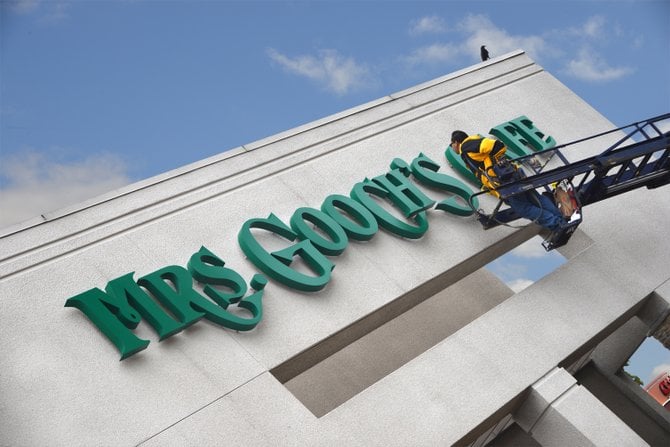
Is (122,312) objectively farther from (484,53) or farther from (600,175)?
(484,53)

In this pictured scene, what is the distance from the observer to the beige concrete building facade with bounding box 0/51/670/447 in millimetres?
12297

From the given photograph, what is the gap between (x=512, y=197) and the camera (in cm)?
1619

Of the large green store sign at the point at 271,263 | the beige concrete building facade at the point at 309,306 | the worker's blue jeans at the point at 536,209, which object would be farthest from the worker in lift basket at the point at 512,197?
the large green store sign at the point at 271,263

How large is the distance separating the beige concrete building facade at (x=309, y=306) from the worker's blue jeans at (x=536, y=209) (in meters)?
1.10

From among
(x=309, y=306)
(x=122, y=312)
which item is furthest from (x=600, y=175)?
(x=122, y=312)

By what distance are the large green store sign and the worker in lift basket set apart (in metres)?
1.23

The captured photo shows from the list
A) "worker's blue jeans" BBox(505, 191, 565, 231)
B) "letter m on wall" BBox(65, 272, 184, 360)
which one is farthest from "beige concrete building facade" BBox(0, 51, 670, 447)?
"worker's blue jeans" BBox(505, 191, 565, 231)

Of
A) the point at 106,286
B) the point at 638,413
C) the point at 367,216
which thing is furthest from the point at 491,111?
the point at 106,286

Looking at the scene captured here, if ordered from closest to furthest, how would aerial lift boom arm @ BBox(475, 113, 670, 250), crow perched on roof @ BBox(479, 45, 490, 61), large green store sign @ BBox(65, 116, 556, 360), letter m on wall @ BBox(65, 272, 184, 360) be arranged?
letter m on wall @ BBox(65, 272, 184, 360) < large green store sign @ BBox(65, 116, 556, 360) < aerial lift boom arm @ BBox(475, 113, 670, 250) < crow perched on roof @ BBox(479, 45, 490, 61)

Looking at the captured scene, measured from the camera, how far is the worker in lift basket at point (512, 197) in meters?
16.0

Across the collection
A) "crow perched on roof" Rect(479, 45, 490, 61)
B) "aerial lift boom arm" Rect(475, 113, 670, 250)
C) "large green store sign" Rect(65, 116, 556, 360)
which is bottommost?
"aerial lift boom arm" Rect(475, 113, 670, 250)

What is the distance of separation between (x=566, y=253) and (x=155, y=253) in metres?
8.85

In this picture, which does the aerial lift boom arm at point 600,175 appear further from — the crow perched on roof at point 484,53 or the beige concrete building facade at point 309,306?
the crow perched on roof at point 484,53

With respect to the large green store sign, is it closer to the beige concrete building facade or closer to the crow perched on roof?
the beige concrete building facade
